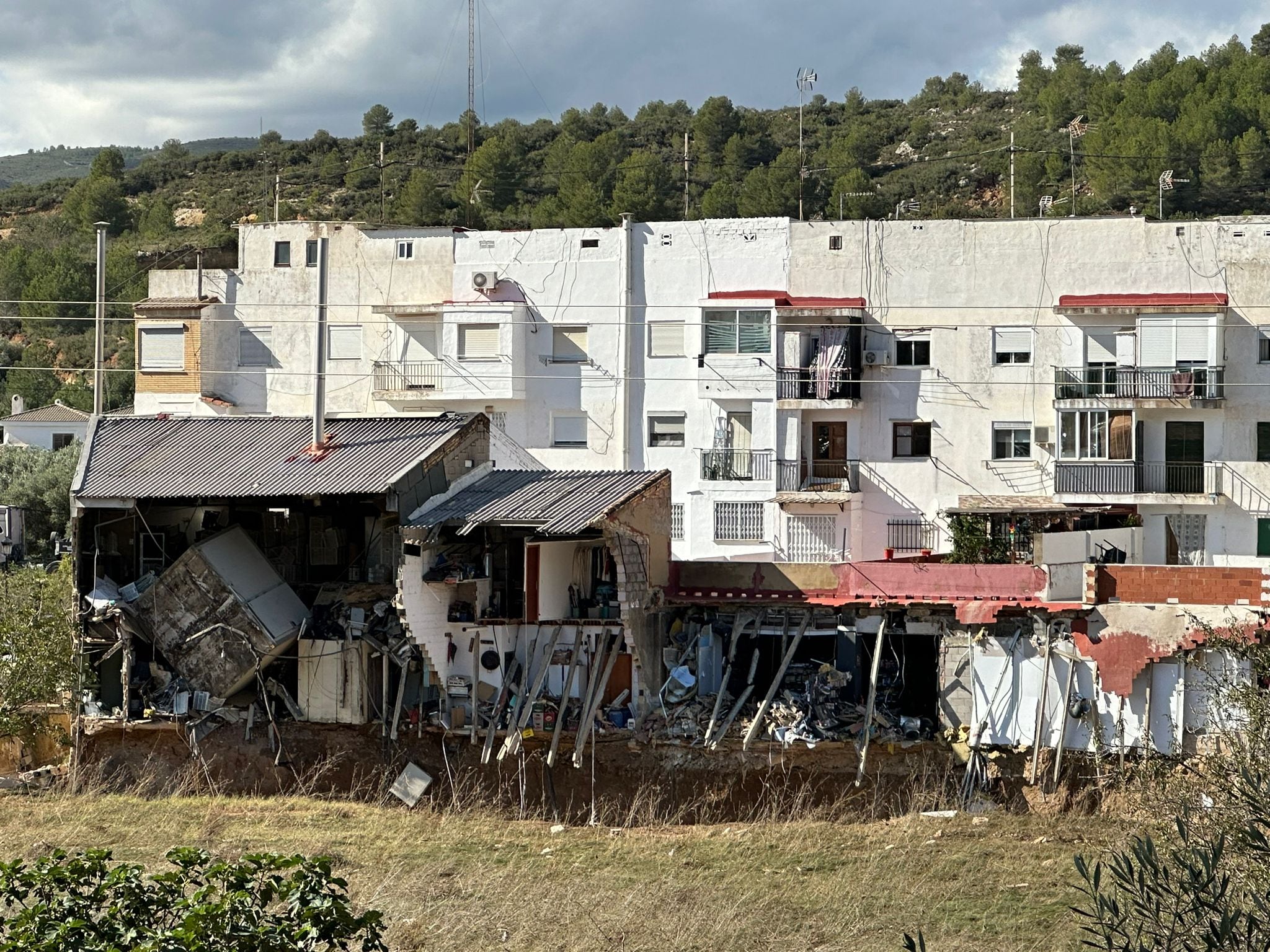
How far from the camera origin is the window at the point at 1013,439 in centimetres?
4359

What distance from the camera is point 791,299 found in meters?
43.9

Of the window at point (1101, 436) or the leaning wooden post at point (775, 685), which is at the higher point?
the window at point (1101, 436)

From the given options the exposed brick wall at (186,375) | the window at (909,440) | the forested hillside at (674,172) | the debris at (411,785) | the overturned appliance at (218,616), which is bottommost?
the debris at (411,785)

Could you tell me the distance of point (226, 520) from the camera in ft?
99.5

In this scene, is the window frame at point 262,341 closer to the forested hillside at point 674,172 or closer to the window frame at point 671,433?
the forested hillside at point 674,172

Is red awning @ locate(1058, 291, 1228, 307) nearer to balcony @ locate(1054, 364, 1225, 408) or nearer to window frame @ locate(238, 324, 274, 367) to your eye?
balcony @ locate(1054, 364, 1225, 408)

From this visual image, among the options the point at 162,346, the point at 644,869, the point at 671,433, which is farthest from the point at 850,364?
the point at 644,869

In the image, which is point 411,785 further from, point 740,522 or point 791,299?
point 791,299

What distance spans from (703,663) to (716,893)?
7.94m

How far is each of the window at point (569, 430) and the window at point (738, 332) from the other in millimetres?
4284

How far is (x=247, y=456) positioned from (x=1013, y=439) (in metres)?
22.1

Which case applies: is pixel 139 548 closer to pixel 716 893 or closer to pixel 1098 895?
pixel 716 893

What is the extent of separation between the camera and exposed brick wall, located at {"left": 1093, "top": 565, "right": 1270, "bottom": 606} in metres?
27.8

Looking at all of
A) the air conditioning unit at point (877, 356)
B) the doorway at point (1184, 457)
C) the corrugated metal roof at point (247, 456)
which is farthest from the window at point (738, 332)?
the corrugated metal roof at point (247, 456)
